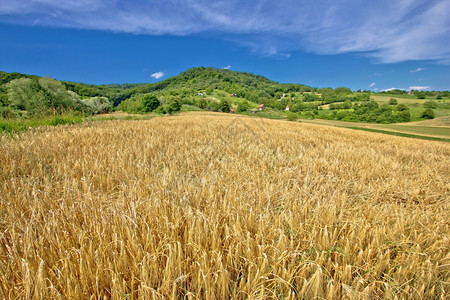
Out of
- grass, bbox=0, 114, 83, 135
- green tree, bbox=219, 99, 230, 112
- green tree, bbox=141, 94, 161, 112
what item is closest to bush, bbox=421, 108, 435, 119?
green tree, bbox=219, 99, 230, 112

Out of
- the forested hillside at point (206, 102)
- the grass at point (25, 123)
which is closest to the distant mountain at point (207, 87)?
the forested hillside at point (206, 102)

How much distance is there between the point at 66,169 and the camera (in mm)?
2547

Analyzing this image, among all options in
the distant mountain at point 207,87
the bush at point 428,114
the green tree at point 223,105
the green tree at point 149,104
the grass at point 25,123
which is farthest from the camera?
the distant mountain at point 207,87

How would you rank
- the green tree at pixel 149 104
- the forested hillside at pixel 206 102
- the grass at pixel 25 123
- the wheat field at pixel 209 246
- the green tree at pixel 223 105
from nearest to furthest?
1. the wheat field at pixel 209 246
2. the grass at pixel 25 123
3. the forested hillside at pixel 206 102
4. the green tree at pixel 149 104
5. the green tree at pixel 223 105

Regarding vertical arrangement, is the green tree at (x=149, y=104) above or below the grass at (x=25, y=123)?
above

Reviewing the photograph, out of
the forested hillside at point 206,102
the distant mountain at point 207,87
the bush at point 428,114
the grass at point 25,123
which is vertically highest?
the distant mountain at point 207,87

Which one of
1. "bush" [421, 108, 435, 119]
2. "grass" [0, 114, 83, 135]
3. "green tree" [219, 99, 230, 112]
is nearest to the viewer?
"grass" [0, 114, 83, 135]

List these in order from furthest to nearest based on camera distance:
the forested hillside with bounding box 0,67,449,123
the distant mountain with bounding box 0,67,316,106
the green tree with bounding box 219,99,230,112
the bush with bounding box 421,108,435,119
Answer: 1. the distant mountain with bounding box 0,67,316,106
2. the green tree with bounding box 219,99,230,112
3. the bush with bounding box 421,108,435,119
4. the forested hillside with bounding box 0,67,449,123

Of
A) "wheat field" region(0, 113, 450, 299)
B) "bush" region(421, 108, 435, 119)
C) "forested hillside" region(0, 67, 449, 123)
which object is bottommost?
"wheat field" region(0, 113, 450, 299)

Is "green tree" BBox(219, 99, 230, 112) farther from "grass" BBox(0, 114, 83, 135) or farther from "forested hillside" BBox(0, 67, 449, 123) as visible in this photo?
"grass" BBox(0, 114, 83, 135)

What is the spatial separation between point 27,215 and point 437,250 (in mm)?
3367

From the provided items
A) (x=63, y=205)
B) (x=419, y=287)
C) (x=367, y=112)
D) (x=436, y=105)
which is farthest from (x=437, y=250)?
(x=436, y=105)

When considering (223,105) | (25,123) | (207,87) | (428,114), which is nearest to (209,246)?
(25,123)

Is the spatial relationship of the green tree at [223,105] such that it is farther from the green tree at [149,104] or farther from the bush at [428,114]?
the bush at [428,114]
